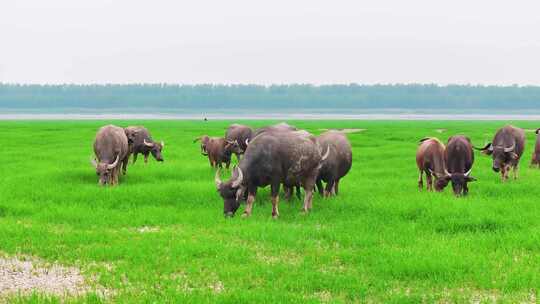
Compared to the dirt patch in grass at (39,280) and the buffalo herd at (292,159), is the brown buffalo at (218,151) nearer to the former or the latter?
the buffalo herd at (292,159)

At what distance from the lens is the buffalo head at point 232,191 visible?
12.0 m

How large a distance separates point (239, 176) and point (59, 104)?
168 metres

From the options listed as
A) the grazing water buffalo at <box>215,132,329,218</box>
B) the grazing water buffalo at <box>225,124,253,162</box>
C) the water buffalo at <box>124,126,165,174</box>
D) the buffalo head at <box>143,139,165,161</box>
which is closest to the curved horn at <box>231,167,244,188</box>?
the grazing water buffalo at <box>215,132,329,218</box>

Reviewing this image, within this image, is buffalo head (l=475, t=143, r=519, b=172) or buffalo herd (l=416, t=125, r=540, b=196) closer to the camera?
buffalo herd (l=416, t=125, r=540, b=196)

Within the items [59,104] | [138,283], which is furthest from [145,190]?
[59,104]

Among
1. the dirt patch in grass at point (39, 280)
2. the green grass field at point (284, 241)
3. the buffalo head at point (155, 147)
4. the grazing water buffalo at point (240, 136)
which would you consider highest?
the grazing water buffalo at point (240, 136)

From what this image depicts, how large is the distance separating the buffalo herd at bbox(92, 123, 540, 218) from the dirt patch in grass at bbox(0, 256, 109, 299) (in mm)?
4362

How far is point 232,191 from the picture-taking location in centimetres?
1217

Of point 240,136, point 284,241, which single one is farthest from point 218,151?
point 284,241

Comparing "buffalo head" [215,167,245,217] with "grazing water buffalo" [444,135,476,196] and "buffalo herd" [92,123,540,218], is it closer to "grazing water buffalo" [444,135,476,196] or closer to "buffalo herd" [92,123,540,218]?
"buffalo herd" [92,123,540,218]

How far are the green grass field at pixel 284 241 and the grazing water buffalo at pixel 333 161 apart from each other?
0.60 meters

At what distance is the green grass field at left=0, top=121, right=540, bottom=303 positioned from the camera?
7.65 m

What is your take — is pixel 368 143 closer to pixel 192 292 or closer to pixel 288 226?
pixel 288 226

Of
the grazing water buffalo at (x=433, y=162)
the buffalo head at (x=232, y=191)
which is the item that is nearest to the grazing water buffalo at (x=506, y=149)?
the grazing water buffalo at (x=433, y=162)
